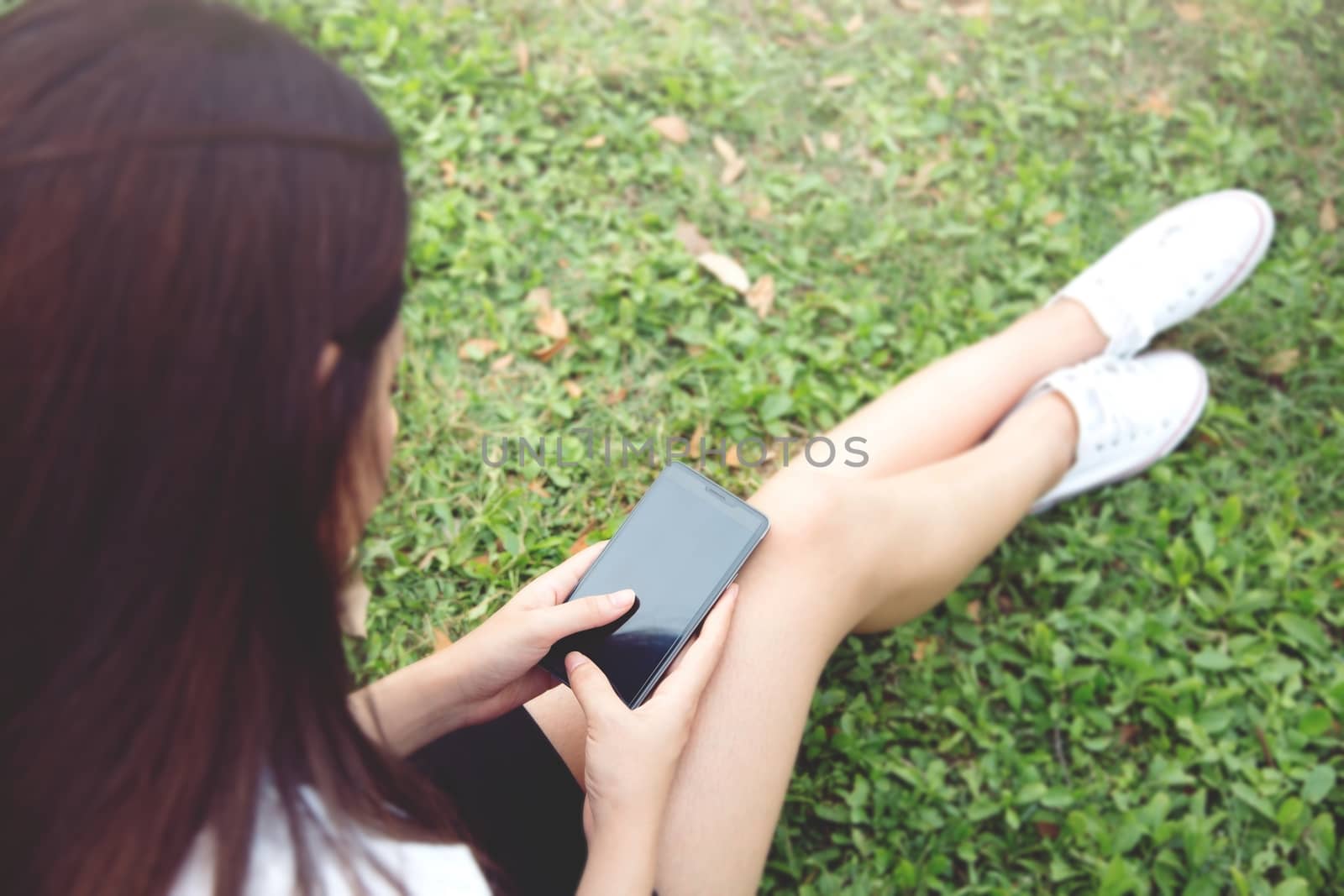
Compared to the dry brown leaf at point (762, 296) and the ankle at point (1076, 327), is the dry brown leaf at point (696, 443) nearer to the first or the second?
the dry brown leaf at point (762, 296)

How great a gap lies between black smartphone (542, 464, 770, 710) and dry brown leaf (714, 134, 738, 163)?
159cm

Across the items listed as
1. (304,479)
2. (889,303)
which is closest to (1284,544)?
(889,303)

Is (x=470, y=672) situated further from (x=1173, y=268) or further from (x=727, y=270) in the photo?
(x=1173, y=268)

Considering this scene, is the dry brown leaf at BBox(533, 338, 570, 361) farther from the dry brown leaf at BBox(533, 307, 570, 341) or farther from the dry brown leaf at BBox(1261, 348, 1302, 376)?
the dry brown leaf at BBox(1261, 348, 1302, 376)

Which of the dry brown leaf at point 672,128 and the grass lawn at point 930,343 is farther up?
the dry brown leaf at point 672,128

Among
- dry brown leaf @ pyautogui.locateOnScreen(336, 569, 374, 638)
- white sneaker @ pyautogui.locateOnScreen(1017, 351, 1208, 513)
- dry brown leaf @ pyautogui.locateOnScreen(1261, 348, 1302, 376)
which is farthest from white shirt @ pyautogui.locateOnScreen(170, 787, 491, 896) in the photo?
dry brown leaf @ pyautogui.locateOnScreen(1261, 348, 1302, 376)

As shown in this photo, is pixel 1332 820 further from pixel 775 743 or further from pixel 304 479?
pixel 304 479

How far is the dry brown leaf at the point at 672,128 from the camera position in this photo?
10.3 ft

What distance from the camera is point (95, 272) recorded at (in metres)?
0.85

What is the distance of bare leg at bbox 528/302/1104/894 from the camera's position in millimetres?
1522

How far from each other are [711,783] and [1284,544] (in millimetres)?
1908

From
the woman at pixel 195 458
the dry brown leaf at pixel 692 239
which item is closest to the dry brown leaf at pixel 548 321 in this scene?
the dry brown leaf at pixel 692 239

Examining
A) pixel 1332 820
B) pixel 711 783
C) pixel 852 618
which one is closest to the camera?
pixel 711 783

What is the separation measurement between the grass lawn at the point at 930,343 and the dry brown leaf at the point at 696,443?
0.02m
